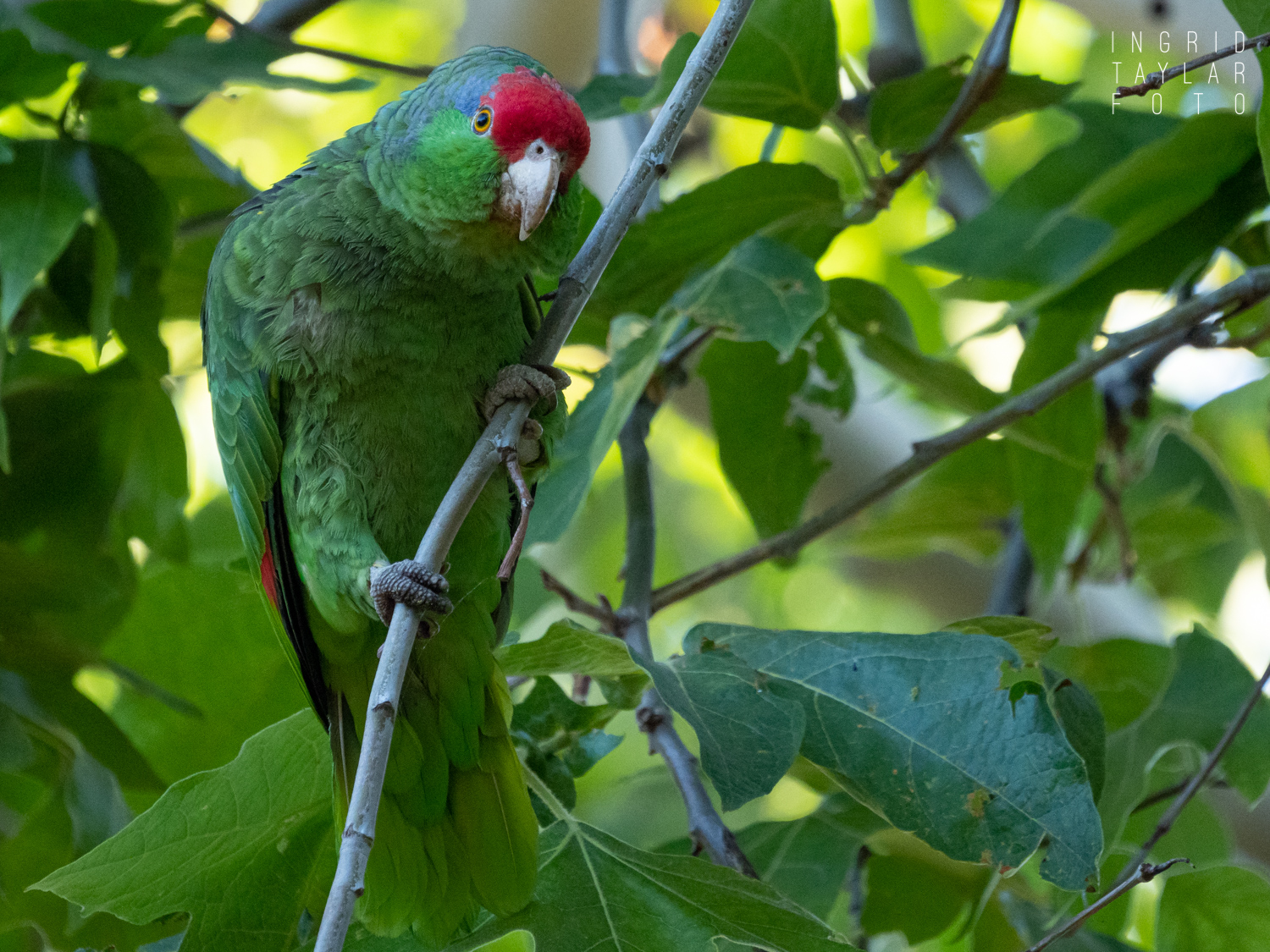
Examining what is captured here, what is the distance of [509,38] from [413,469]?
42.7 inches

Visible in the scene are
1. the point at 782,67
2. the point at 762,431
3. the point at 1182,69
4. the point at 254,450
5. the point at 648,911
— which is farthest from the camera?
the point at 762,431

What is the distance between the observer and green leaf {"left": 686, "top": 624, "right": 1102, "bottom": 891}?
2.99ft

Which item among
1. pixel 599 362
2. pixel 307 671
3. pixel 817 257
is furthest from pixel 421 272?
pixel 599 362

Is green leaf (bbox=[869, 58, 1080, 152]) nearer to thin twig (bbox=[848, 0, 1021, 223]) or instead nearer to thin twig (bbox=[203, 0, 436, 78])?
thin twig (bbox=[848, 0, 1021, 223])

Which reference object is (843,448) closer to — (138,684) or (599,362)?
(599,362)

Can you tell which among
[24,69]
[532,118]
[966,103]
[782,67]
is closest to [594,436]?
[532,118]

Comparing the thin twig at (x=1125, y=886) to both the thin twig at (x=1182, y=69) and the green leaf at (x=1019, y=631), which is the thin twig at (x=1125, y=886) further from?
the thin twig at (x=1182, y=69)

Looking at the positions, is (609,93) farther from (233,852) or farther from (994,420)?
(233,852)

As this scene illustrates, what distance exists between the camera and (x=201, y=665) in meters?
1.45

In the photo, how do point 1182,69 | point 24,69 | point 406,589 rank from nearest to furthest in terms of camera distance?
point 1182,69, point 406,589, point 24,69

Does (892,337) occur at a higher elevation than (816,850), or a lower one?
higher

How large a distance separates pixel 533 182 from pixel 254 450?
0.43 meters

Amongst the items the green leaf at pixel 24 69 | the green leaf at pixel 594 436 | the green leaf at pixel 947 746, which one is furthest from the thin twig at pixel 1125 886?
the green leaf at pixel 24 69

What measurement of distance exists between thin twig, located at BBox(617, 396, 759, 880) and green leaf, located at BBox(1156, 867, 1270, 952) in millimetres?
421
